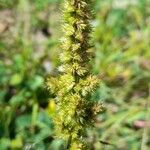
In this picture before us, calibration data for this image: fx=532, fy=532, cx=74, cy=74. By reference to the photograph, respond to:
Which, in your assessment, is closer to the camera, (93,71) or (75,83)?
(75,83)

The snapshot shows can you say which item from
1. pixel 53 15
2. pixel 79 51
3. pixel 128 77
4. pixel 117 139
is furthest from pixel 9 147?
pixel 53 15

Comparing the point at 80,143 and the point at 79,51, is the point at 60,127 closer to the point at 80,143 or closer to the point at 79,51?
the point at 80,143

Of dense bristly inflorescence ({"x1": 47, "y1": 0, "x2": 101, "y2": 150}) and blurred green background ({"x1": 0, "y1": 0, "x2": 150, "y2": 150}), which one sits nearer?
dense bristly inflorescence ({"x1": 47, "y1": 0, "x2": 101, "y2": 150})

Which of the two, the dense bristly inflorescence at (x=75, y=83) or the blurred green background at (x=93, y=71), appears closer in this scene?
the dense bristly inflorescence at (x=75, y=83)
